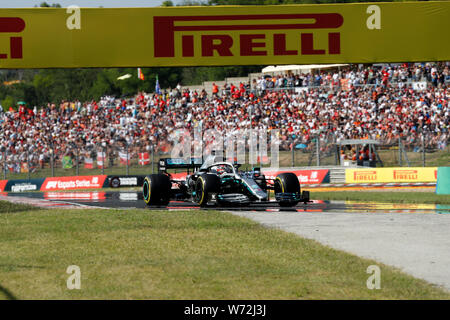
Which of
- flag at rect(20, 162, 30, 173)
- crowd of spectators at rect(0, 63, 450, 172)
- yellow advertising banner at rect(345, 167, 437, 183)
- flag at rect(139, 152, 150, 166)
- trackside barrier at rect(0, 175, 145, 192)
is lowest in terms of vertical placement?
trackside barrier at rect(0, 175, 145, 192)

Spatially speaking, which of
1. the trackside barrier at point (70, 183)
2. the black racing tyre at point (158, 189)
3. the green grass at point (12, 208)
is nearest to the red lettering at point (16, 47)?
the green grass at point (12, 208)

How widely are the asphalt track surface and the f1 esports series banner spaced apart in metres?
3.38

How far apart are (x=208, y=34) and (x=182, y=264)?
6.96m

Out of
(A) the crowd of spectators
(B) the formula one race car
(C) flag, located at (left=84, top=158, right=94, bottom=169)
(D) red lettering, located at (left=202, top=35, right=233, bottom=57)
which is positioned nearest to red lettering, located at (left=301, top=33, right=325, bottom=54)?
(D) red lettering, located at (left=202, top=35, right=233, bottom=57)

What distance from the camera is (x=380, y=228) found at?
11.5 m

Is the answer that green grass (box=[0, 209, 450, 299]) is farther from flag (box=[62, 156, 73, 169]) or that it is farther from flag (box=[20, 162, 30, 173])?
flag (box=[20, 162, 30, 173])

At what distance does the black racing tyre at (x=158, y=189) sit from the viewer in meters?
17.0

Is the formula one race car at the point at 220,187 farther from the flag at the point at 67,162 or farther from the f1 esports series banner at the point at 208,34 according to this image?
the flag at the point at 67,162

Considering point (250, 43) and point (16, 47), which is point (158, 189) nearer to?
point (250, 43)

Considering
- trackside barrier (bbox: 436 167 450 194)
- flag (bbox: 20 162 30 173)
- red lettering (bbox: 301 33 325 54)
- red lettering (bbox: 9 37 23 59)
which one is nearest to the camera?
red lettering (bbox: 9 37 23 59)

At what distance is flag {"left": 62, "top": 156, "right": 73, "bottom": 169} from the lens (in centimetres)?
3120

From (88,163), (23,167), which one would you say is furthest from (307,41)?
(23,167)

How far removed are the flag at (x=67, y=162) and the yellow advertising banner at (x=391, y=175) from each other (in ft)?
42.9

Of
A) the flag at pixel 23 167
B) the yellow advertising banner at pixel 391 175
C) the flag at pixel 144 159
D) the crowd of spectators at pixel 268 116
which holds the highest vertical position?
the crowd of spectators at pixel 268 116
